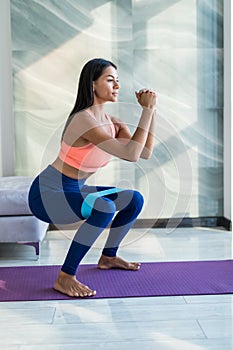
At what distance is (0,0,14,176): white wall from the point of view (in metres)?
4.34

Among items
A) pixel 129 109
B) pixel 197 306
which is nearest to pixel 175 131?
pixel 129 109

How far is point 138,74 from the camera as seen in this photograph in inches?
171

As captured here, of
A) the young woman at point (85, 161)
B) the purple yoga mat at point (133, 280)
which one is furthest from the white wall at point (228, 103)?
the young woman at point (85, 161)

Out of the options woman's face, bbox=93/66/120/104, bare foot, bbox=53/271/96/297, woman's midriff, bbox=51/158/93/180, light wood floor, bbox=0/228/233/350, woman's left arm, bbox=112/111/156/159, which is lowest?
light wood floor, bbox=0/228/233/350

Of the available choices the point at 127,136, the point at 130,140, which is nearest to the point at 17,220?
the point at 127,136

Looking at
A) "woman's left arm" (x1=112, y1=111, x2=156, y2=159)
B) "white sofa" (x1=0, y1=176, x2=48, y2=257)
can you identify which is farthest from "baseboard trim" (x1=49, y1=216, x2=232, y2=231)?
"woman's left arm" (x1=112, y1=111, x2=156, y2=159)

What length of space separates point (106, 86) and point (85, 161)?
Answer: 366mm

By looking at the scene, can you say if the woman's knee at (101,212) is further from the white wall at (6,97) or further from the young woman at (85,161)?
the white wall at (6,97)

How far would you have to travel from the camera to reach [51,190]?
2.77 meters

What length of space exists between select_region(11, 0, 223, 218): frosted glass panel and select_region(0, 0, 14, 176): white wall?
0.09m

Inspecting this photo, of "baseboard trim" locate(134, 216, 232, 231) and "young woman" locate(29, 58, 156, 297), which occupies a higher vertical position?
"young woman" locate(29, 58, 156, 297)

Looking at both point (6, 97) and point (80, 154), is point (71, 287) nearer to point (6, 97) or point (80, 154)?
point (80, 154)

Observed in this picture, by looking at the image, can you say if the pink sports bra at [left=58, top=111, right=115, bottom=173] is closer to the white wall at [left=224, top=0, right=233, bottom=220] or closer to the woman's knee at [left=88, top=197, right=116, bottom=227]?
the woman's knee at [left=88, top=197, right=116, bottom=227]

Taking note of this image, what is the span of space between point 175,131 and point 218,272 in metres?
1.57
